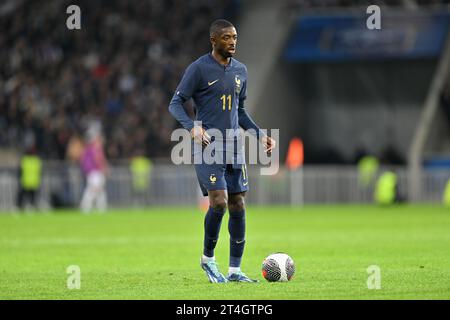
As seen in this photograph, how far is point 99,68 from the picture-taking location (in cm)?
3809

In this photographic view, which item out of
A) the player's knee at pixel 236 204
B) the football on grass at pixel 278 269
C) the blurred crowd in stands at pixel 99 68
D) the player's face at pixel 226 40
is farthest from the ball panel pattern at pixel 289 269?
the blurred crowd in stands at pixel 99 68

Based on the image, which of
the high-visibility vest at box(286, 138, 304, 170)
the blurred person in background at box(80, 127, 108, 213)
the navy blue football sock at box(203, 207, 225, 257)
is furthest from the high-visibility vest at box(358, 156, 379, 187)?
the navy blue football sock at box(203, 207, 225, 257)

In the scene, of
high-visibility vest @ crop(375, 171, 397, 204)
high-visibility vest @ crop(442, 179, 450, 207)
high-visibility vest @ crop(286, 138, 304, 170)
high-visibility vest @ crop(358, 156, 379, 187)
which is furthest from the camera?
high-visibility vest @ crop(286, 138, 304, 170)

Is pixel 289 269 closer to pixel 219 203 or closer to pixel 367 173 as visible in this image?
pixel 219 203

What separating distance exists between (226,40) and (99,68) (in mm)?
26723

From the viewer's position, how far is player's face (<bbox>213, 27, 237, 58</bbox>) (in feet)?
38.4

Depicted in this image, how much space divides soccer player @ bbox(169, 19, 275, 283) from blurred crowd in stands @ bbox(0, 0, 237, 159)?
77.4 feet

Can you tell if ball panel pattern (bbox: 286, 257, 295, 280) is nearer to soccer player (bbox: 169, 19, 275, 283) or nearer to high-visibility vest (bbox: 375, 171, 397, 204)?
soccer player (bbox: 169, 19, 275, 283)

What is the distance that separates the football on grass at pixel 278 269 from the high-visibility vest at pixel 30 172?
2075 centimetres

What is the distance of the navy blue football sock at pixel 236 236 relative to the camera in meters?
12.1

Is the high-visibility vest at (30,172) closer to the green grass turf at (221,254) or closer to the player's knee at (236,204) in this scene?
the green grass turf at (221,254)

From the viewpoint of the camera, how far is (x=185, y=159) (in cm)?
3334

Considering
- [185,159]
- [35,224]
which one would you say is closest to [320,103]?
[185,159]
